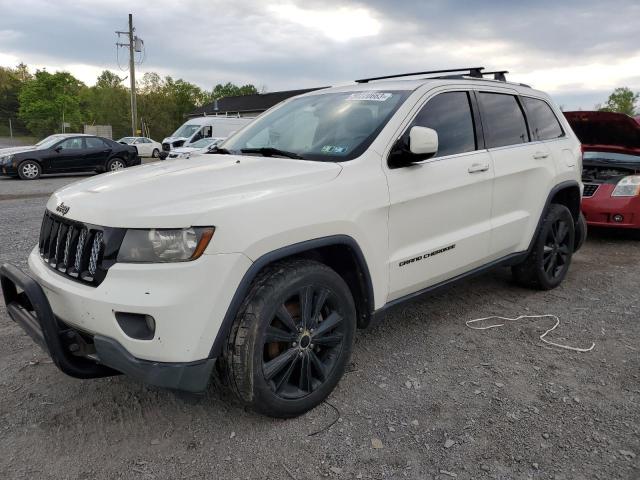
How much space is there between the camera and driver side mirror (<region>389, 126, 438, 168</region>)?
118 inches

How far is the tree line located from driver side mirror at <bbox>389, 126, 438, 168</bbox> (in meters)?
52.4

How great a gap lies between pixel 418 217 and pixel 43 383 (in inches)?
98.4

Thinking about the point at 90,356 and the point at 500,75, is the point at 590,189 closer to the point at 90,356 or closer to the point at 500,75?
the point at 500,75

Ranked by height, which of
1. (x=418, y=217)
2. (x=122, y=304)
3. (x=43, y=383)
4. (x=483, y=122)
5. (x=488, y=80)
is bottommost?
(x=43, y=383)

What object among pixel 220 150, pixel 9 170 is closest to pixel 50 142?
pixel 9 170

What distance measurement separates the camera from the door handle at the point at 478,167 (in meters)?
3.68

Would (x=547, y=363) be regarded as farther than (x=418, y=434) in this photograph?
Yes

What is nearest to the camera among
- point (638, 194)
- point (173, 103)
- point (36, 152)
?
point (638, 194)

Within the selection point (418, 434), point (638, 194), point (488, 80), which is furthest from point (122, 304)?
point (638, 194)

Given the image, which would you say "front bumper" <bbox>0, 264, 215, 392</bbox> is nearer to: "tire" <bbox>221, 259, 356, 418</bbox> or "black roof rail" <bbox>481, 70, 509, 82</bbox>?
"tire" <bbox>221, 259, 356, 418</bbox>

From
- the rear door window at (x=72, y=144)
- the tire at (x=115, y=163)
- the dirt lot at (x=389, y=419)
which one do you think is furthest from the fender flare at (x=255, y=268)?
the tire at (x=115, y=163)

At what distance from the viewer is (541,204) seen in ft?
14.7

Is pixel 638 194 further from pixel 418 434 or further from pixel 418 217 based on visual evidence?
pixel 418 434

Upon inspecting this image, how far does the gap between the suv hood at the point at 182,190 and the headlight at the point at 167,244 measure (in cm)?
3
